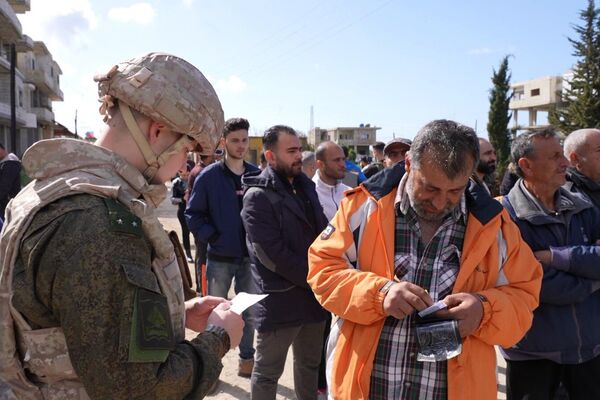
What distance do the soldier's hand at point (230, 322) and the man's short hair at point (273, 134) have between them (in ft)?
7.37

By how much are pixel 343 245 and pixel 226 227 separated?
2660mm

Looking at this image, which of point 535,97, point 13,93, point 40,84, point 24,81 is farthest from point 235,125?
point 535,97

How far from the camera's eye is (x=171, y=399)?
1.34 meters

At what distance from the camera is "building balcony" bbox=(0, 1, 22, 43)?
32375mm

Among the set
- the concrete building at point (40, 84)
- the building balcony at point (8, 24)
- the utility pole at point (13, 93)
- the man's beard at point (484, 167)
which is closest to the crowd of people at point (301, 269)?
the man's beard at point (484, 167)

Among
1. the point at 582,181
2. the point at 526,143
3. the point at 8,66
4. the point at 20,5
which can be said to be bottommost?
the point at 582,181

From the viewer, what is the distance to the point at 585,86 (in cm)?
3353

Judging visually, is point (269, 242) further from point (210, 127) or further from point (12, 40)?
point (12, 40)

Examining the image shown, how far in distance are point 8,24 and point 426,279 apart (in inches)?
1597

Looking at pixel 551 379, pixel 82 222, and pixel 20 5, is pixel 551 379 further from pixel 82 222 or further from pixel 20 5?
pixel 20 5

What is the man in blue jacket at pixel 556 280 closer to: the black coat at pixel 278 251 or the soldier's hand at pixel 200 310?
the black coat at pixel 278 251

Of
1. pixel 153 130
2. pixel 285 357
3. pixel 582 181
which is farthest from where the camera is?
pixel 285 357

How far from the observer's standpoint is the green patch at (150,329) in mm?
1238

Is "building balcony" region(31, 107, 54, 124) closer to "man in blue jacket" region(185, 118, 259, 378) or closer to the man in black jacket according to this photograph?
"man in blue jacket" region(185, 118, 259, 378)
